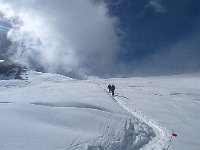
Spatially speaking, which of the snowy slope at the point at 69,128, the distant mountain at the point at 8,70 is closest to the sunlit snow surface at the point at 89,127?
the snowy slope at the point at 69,128

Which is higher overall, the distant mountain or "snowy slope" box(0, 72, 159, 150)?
the distant mountain

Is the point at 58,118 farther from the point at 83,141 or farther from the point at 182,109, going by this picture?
the point at 182,109

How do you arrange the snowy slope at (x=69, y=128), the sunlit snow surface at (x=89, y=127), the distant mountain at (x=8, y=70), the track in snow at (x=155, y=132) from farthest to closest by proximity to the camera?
the distant mountain at (x=8, y=70) → the track in snow at (x=155, y=132) → the sunlit snow surface at (x=89, y=127) → the snowy slope at (x=69, y=128)

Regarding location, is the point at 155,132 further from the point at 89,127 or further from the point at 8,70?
the point at 8,70

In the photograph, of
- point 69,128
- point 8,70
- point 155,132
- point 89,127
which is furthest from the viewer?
point 8,70

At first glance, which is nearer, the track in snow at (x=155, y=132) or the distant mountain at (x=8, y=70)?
the track in snow at (x=155, y=132)

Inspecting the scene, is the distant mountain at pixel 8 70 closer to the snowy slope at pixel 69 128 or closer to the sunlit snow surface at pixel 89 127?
the sunlit snow surface at pixel 89 127

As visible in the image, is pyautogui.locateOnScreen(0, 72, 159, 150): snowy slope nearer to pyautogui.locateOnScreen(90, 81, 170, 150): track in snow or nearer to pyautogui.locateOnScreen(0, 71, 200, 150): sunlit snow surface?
pyautogui.locateOnScreen(0, 71, 200, 150): sunlit snow surface

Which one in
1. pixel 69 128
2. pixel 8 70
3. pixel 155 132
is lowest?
pixel 155 132

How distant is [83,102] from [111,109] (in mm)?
2474

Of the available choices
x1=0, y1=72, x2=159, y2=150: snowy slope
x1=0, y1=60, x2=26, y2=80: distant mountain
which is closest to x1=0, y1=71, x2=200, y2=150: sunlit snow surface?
x1=0, y1=72, x2=159, y2=150: snowy slope

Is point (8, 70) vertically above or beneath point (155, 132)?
above

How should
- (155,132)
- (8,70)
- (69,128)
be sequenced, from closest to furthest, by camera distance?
(69,128) → (155,132) → (8,70)

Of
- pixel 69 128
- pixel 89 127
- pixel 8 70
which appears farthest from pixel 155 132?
pixel 8 70
